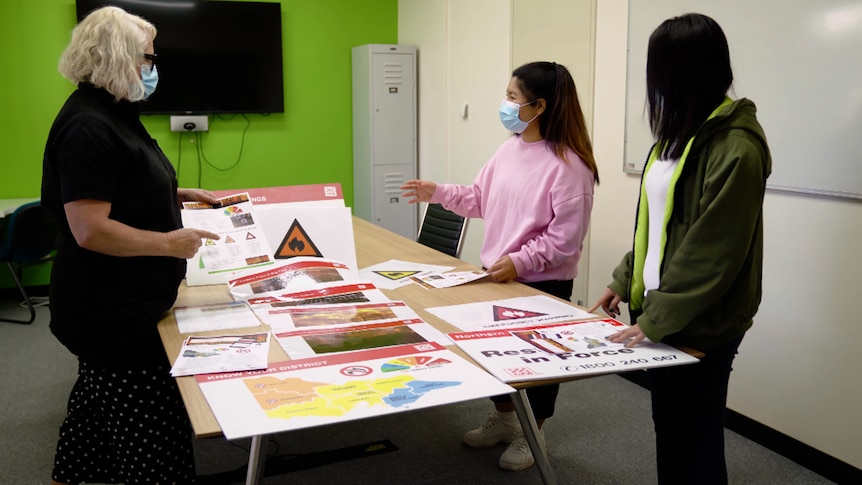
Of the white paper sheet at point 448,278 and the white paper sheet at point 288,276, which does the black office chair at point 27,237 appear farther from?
the white paper sheet at point 448,278

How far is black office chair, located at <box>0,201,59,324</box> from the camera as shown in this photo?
4.28m

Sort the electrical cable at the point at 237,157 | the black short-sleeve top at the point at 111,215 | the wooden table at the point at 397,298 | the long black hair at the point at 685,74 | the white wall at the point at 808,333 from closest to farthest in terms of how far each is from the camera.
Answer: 1. the wooden table at the point at 397,298
2. the long black hair at the point at 685,74
3. the black short-sleeve top at the point at 111,215
4. the white wall at the point at 808,333
5. the electrical cable at the point at 237,157

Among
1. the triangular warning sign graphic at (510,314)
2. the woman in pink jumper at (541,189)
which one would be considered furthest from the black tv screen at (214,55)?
the triangular warning sign graphic at (510,314)

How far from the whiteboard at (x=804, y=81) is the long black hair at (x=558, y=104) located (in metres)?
0.52

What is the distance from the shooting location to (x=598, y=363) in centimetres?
153

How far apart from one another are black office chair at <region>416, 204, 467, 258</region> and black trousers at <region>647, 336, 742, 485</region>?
1675mm

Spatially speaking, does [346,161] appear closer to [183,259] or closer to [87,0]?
[87,0]

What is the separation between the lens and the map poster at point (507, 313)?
1844 millimetres

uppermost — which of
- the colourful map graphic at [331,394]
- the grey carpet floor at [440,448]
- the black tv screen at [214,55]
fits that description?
the black tv screen at [214,55]

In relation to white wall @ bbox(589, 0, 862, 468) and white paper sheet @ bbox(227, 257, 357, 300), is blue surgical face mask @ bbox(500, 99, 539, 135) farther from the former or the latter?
white wall @ bbox(589, 0, 862, 468)

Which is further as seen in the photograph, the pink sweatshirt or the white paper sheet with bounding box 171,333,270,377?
the pink sweatshirt

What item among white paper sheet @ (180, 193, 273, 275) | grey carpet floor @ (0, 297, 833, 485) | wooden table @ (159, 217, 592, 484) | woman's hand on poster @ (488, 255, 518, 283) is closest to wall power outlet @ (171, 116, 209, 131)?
grey carpet floor @ (0, 297, 833, 485)

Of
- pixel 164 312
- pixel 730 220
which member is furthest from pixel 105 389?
pixel 730 220

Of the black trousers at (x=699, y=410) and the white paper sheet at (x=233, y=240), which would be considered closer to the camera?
the black trousers at (x=699, y=410)
